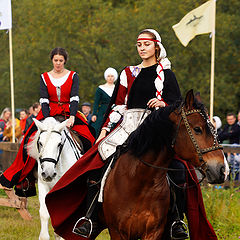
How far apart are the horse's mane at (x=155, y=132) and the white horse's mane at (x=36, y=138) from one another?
245cm

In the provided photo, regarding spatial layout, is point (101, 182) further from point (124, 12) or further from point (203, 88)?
point (124, 12)

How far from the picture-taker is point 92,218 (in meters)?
6.38

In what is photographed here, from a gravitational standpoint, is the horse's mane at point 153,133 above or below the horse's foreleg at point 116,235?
above

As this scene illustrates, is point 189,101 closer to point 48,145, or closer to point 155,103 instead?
point 155,103

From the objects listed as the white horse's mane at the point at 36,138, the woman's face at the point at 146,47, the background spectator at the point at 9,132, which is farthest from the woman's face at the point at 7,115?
the woman's face at the point at 146,47

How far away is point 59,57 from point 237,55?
1880 centimetres

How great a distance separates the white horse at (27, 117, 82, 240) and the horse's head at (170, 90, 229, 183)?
8.91 feet

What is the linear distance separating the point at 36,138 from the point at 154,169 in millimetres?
2937

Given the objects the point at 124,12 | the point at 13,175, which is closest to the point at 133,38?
the point at 124,12

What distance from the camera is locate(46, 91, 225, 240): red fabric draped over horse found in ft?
17.6

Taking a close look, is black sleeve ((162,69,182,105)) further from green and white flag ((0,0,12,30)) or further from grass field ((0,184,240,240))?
green and white flag ((0,0,12,30))

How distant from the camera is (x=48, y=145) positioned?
314 inches

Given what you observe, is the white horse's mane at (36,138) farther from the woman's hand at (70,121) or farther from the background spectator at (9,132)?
the background spectator at (9,132)

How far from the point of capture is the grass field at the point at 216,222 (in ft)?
28.9
